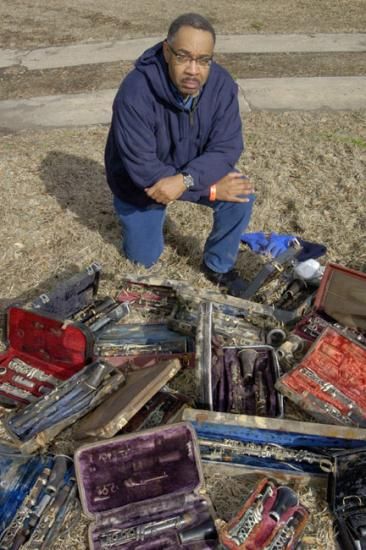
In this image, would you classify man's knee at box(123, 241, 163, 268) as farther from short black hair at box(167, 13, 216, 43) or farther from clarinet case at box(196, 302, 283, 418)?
short black hair at box(167, 13, 216, 43)

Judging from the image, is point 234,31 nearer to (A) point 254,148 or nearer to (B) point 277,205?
(A) point 254,148

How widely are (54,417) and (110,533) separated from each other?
2.80 ft

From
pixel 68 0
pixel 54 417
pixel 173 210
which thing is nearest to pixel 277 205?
pixel 173 210

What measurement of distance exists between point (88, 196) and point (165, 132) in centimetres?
230

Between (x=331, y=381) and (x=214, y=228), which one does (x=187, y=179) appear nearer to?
(x=214, y=228)

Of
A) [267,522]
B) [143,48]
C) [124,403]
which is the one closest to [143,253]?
[124,403]

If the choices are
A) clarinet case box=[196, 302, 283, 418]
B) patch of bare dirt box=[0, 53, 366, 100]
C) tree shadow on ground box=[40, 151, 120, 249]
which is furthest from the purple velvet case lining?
patch of bare dirt box=[0, 53, 366, 100]

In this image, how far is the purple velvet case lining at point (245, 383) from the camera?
3.69 m

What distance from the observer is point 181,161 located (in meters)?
4.72

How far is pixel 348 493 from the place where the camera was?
10.5ft

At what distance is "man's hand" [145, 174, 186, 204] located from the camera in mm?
4414

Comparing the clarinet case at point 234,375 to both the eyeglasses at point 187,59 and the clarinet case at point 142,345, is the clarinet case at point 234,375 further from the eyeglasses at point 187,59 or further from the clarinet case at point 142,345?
the eyeglasses at point 187,59

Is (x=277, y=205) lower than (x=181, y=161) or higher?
lower

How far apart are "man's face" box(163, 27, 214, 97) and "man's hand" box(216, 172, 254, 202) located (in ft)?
2.71
